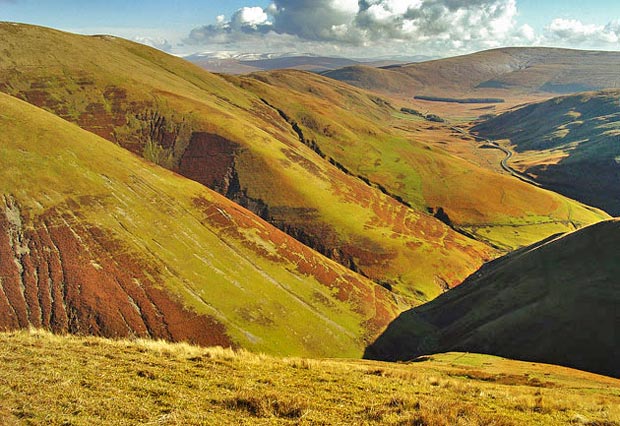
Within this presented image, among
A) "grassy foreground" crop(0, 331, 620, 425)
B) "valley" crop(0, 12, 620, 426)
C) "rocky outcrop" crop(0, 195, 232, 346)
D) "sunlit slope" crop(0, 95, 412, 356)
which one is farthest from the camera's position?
"sunlit slope" crop(0, 95, 412, 356)

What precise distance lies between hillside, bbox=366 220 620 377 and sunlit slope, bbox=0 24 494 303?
89.9ft

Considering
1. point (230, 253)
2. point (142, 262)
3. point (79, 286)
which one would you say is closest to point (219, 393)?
point (79, 286)

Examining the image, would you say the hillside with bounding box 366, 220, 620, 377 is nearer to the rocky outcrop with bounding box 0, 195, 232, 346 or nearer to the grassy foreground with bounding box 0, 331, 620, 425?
the grassy foreground with bounding box 0, 331, 620, 425

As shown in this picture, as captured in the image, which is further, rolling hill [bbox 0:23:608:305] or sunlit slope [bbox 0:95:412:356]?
rolling hill [bbox 0:23:608:305]

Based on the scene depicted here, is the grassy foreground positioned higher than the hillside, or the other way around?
the grassy foreground

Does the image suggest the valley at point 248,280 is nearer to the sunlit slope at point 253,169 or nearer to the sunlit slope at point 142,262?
the sunlit slope at point 142,262

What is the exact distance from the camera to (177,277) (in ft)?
208

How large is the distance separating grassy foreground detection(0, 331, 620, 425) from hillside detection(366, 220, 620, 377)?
2450 centimetres

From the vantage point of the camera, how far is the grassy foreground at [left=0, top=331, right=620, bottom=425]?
1759 cm

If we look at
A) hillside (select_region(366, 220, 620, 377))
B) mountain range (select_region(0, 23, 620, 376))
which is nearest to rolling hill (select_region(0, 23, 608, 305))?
mountain range (select_region(0, 23, 620, 376))

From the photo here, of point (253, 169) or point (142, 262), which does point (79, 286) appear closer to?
point (142, 262)

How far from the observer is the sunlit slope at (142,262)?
54938 millimetres

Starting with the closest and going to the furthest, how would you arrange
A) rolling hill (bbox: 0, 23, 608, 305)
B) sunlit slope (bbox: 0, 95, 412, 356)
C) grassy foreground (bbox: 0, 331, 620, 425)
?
1. grassy foreground (bbox: 0, 331, 620, 425)
2. sunlit slope (bbox: 0, 95, 412, 356)
3. rolling hill (bbox: 0, 23, 608, 305)

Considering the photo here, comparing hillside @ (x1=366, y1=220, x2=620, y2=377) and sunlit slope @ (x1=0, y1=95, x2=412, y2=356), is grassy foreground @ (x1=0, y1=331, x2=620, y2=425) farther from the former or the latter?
sunlit slope @ (x1=0, y1=95, x2=412, y2=356)
